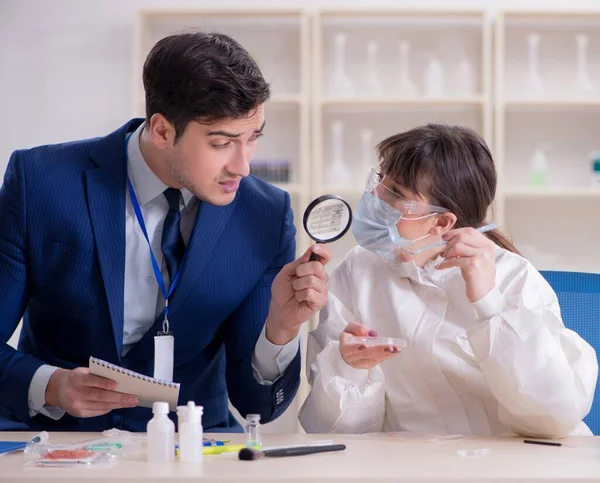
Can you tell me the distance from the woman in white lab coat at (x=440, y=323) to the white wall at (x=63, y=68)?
2.90 metres

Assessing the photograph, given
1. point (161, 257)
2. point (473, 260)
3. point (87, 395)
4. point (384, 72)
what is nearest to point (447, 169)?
point (473, 260)

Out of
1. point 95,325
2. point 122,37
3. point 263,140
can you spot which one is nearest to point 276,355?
point 95,325

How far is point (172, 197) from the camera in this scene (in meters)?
Answer: 2.03

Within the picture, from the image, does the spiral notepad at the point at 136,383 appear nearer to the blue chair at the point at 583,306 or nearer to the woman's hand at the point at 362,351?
the woman's hand at the point at 362,351

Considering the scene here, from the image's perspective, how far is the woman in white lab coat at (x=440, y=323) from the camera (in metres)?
1.58

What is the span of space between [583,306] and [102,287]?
1106mm

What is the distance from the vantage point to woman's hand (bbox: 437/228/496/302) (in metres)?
1.65

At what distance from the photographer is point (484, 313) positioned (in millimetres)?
1643

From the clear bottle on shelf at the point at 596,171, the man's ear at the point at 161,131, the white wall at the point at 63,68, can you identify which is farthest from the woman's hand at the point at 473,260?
the white wall at the point at 63,68

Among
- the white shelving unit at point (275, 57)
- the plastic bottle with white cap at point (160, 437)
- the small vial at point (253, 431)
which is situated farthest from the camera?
the white shelving unit at point (275, 57)

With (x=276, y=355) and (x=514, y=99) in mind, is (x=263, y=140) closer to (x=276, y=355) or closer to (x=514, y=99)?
(x=514, y=99)

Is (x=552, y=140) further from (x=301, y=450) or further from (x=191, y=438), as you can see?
(x=191, y=438)

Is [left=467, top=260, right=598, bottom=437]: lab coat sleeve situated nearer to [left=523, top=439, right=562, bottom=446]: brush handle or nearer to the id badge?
[left=523, top=439, right=562, bottom=446]: brush handle

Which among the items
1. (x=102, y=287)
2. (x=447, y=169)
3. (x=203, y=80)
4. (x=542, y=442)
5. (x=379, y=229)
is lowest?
(x=542, y=442)
